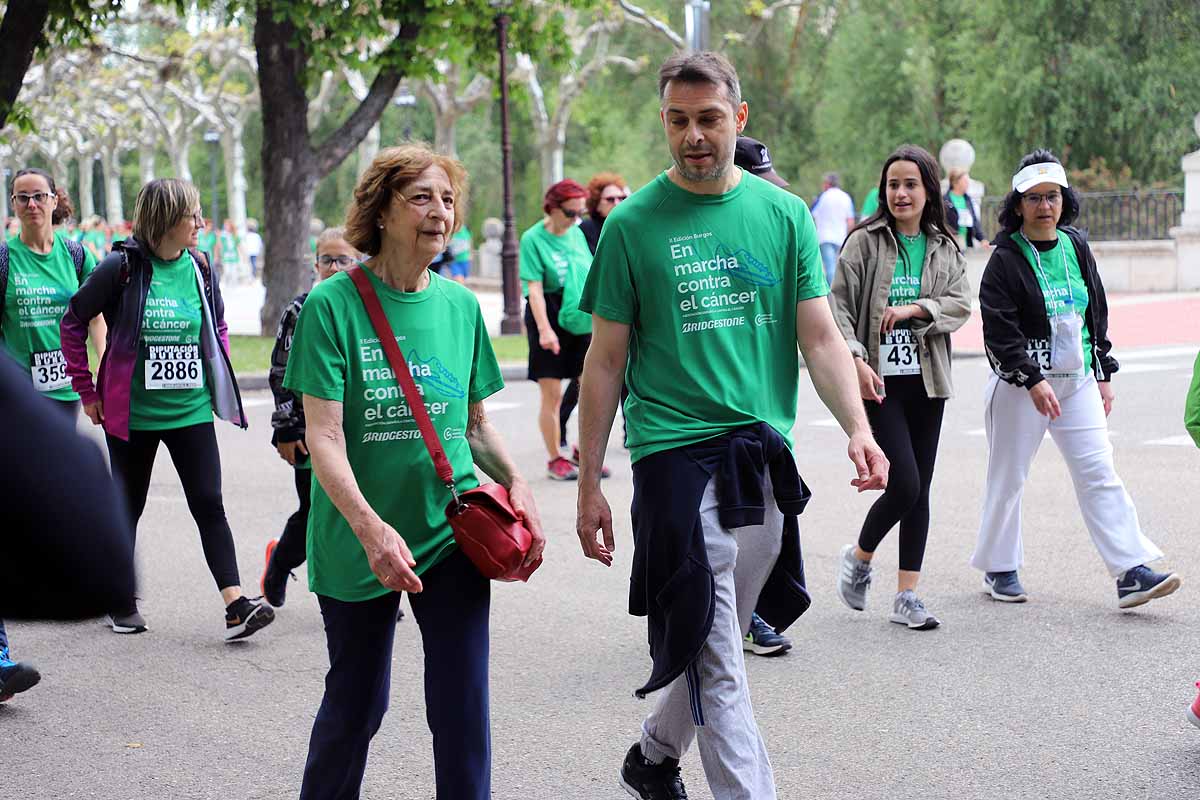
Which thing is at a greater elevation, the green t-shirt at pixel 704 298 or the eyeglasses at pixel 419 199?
the eyeglasses at pixel 419 199

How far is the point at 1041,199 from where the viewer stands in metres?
6.42

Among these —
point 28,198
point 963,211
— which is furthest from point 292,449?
point 963,211

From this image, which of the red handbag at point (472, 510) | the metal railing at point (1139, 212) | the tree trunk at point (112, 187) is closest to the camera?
the red handbag at point (472, 510)

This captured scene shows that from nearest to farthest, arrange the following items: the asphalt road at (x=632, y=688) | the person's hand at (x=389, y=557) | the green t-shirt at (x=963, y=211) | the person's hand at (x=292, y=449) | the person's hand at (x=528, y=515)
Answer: the person's hand at (x=389, y=557), the person's hand at (x=528, y=515), the asphalt road at (x=632, y=688), the person's hand at (x=292, y=449), the green t-shirt at (x=963, y=211)

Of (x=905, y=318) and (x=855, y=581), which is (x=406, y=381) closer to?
(x=905, y=318)

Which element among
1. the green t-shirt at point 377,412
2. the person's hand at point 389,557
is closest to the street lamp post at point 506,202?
the green t-shirt at point 377,412

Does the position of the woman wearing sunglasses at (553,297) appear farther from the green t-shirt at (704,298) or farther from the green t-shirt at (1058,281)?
the green t-shirt at (704,298)

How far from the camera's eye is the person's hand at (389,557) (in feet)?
11.5

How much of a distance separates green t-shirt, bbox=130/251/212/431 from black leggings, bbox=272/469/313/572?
0.47 meters

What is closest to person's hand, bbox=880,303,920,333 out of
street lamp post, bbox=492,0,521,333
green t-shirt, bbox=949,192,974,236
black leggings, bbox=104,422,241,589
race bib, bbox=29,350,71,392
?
black leggings, bbox=104,422,241,589

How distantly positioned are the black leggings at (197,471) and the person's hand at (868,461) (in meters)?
3.25

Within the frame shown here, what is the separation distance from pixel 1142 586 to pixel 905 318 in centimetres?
145

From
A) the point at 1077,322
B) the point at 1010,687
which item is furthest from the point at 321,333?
the point at 1077,322

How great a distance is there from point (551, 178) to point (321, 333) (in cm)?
3349
